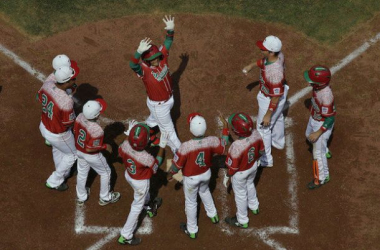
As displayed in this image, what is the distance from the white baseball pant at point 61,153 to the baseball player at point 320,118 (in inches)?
191

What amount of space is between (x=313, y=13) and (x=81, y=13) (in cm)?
651

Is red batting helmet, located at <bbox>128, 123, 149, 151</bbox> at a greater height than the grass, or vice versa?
red batting helmet, located at <bbox>128, 123, 149, 151</bbox>

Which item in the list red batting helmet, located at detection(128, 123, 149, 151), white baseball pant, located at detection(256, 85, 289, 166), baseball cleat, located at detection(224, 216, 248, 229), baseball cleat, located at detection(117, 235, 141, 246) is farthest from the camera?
white baseball pant, located at detection(256, 85, 289, 166)

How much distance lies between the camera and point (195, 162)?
8875 mm

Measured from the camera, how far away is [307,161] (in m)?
11.0

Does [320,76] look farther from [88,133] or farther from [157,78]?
[88,133]

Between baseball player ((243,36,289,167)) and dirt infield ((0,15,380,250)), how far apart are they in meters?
0.58

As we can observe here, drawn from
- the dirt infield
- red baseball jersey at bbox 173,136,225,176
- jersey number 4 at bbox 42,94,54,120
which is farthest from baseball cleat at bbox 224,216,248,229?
jersey number 4 at bbox 42,94,54,120

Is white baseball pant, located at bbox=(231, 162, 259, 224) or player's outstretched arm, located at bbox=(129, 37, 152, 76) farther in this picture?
player's outstretched arm, located at bbox=(129, 37, 152, 76)

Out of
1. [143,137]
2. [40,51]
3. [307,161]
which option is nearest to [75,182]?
[143,137]

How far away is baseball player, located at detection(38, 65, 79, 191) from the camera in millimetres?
9516

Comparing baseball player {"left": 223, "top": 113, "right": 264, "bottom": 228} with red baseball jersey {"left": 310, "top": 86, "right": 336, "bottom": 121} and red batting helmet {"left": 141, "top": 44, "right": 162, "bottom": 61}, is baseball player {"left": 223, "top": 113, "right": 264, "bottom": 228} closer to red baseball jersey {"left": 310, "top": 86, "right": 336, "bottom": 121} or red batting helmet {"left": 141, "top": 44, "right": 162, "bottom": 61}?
red baseball jersey {"left": 310, "top": 86, "right": 336, "bottom": 121}

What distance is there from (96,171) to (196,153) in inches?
95.3

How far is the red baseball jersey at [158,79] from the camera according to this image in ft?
32.6
